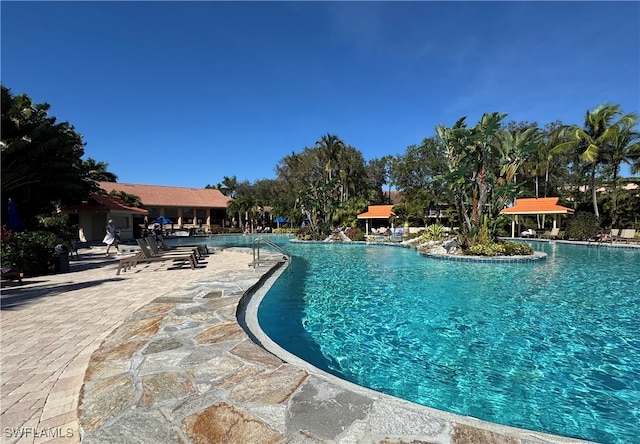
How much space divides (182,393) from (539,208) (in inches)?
1226

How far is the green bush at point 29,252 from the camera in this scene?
8.53 metres

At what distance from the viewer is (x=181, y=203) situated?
40719mm

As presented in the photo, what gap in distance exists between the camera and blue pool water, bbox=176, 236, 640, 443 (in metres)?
3.40

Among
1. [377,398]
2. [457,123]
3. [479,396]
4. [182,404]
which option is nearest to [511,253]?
[457,123]

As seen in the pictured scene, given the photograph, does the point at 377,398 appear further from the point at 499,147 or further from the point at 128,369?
the point at 499,147

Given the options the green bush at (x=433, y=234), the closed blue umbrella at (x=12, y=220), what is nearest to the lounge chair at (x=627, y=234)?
the green bush at (x=433, y=234)

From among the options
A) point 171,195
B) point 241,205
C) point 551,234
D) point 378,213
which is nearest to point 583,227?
point 551,234

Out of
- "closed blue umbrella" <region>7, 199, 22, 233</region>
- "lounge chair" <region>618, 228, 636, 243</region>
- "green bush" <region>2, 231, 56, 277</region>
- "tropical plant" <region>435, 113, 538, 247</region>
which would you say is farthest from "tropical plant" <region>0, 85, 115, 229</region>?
"lounge chair" <region>618, 228, 636, 243</region>

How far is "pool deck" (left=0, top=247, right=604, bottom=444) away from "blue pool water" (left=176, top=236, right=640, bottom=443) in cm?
109

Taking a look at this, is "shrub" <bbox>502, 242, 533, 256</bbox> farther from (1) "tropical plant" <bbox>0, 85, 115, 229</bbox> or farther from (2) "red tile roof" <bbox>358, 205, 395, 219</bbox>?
(1) "tropical plant" <bbox>0, 85, 115, 229</bbox>

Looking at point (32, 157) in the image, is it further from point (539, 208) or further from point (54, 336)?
point (539, 208)

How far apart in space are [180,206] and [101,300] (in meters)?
36.6

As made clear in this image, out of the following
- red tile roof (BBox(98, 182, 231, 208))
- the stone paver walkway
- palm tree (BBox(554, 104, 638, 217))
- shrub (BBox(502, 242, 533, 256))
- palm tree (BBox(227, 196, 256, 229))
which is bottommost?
the stone paver walkway

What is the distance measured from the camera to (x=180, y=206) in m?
40.5
